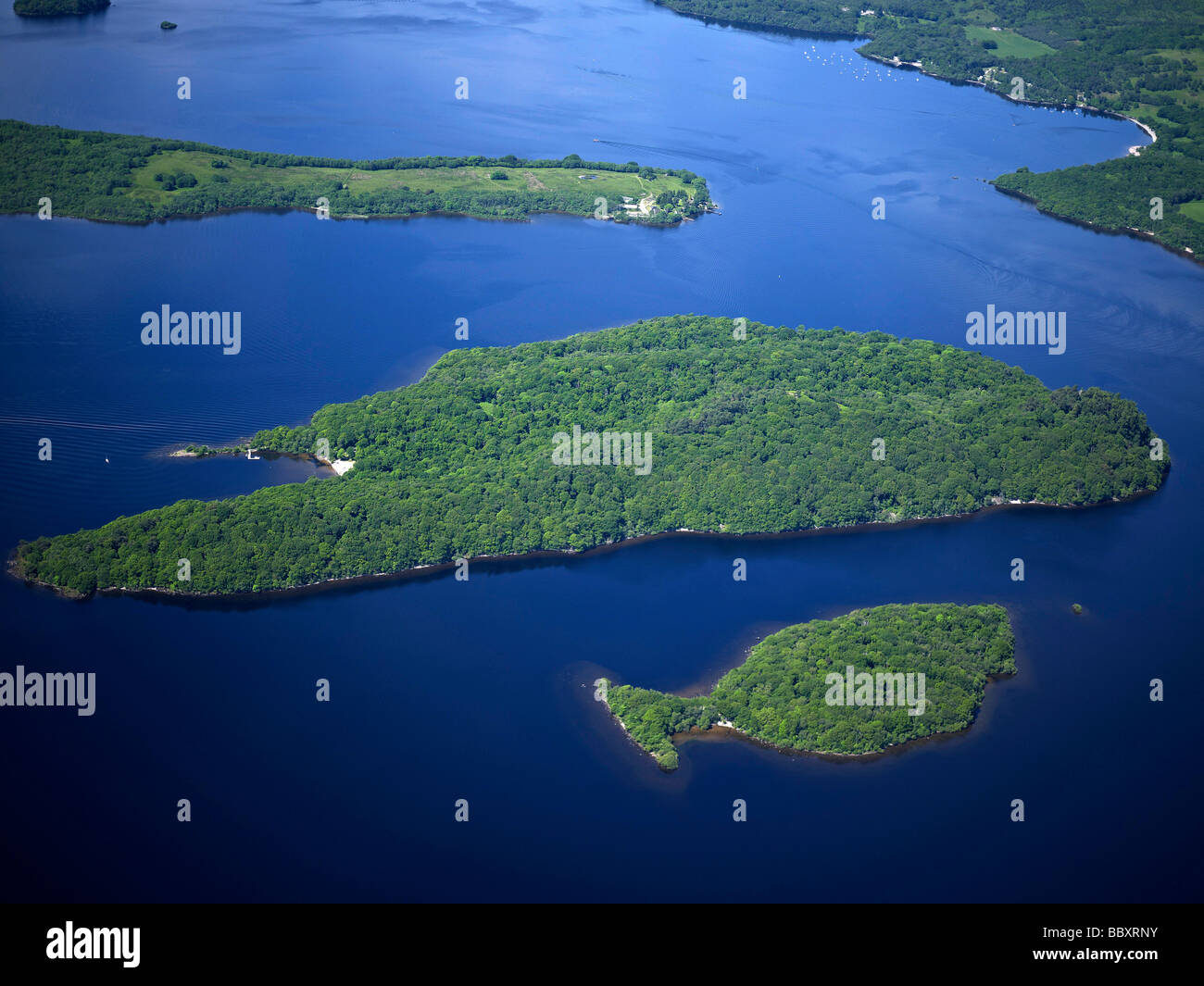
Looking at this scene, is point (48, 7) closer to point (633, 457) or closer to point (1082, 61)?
point (633, 457)

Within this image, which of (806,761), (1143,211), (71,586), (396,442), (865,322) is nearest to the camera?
(806,761)

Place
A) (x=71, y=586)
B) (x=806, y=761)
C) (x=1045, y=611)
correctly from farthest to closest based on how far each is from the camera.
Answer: (x=1045, y=611)
(x=71, y=586)
(x=806, y=761)

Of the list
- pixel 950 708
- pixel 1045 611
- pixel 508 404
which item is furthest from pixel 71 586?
pixel 1045 611

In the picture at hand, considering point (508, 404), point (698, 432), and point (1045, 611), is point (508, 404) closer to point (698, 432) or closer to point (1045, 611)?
point (698, 432)

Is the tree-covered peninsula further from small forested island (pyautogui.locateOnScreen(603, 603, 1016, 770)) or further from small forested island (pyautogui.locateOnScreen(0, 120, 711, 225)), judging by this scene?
small forested island (pyautogui.locateOnScreen(0, 120, 711, 225))

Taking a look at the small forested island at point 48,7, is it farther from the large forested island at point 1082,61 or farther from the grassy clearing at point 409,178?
the large forested island at point 1082,61

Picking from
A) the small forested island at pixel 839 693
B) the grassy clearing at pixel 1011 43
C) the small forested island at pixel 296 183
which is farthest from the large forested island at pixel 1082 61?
the small forested island at pixel 839 693
